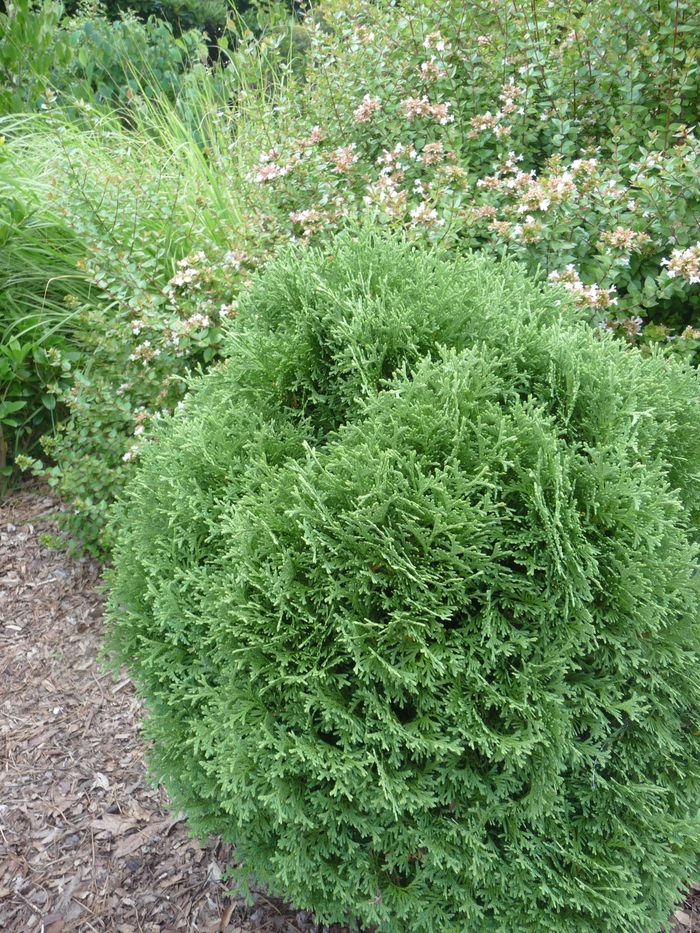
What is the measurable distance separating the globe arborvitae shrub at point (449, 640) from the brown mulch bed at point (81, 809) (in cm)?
69

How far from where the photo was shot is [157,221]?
4.22 meters

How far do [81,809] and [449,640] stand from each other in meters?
2.00

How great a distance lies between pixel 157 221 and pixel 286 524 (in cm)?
320

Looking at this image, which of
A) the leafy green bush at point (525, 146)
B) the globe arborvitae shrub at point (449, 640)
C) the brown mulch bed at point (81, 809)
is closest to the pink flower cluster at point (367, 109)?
the leafy green bush at point (525, 146)

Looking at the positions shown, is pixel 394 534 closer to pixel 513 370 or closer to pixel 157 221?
pixel 513 370

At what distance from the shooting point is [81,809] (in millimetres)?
2750

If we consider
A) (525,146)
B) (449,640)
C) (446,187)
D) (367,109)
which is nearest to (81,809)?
(449,640)

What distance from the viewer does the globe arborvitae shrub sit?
1.58 meters

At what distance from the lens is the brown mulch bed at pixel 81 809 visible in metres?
2.36

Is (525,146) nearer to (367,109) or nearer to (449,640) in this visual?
(367,109)

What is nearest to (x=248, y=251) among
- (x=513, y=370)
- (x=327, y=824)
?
(x=513, y=370)

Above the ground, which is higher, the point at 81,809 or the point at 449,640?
the point at 449,640

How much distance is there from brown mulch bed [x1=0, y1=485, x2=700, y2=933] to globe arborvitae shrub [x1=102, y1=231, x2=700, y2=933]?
69 centimetres

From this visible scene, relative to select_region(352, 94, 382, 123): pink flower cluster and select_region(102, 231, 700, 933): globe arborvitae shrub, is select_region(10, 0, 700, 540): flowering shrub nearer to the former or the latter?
select_region(352, 94, 382, 123): pink flower cluster
